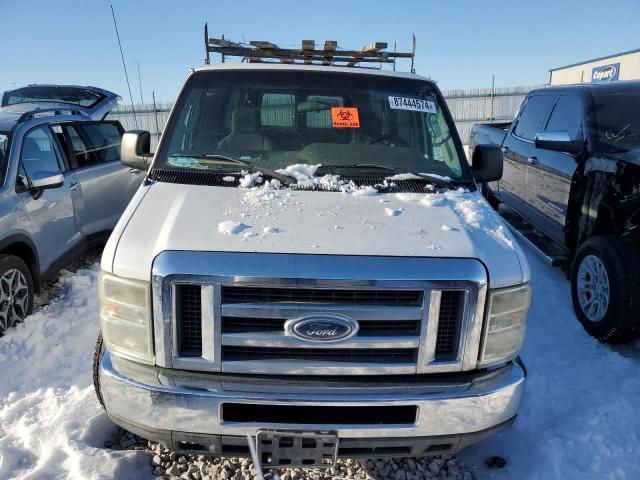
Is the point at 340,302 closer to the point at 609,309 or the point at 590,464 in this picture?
the point at 590,464

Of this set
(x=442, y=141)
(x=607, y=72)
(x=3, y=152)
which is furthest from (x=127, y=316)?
(x=607, y=72)

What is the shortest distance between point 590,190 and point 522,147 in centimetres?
192

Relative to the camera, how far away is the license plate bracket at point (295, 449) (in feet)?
7.23

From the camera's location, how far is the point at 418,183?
3.09m

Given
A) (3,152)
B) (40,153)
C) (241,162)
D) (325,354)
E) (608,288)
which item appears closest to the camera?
(325,354)

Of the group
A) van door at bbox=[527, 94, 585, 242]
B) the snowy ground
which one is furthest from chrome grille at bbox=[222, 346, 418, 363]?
van door at bbox=[527, 94, 585, 242]

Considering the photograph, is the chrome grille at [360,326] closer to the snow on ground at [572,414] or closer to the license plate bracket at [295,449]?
the license plate bracket at [295,449]

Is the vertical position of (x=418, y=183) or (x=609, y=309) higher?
(x=418, y=183)

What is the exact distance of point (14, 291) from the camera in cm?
426

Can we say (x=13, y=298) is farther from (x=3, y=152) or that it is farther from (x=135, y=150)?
(x=135, y=150)

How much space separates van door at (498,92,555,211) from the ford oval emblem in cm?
463

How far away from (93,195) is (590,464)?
532 centimetres

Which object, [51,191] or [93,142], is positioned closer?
[51,191]

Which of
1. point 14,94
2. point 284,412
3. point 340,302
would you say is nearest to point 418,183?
point 340,302
